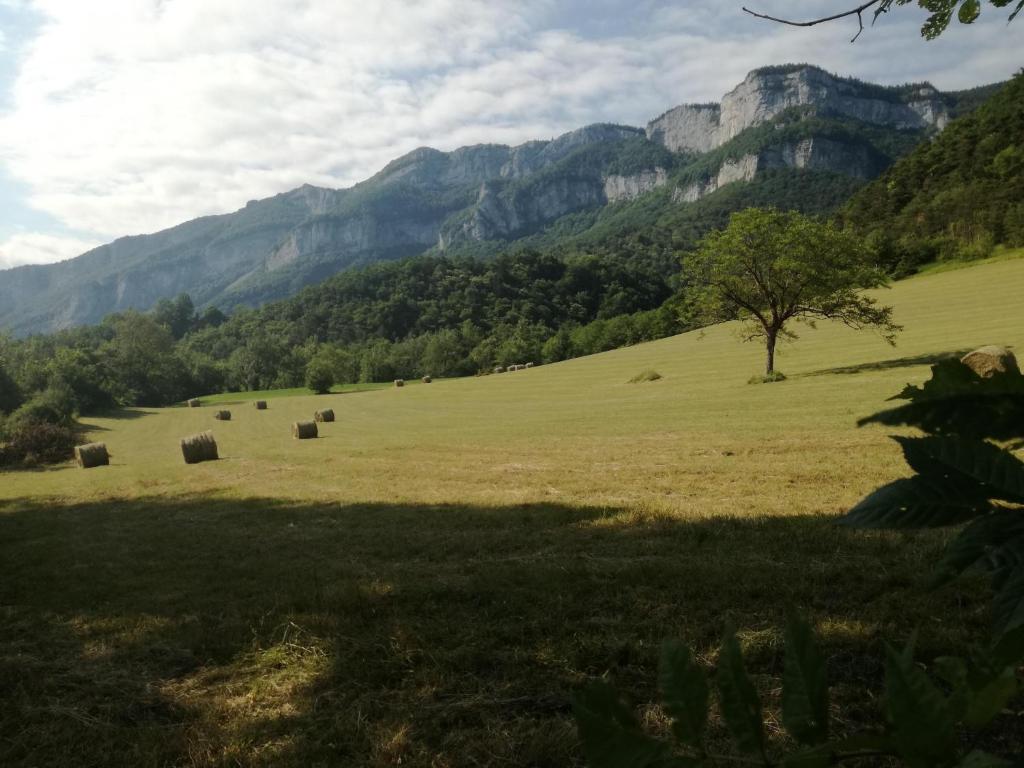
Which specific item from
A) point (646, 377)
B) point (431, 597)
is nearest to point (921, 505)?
point (431, 597)

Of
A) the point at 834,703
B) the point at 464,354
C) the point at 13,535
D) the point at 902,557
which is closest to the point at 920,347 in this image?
the point at 902,557

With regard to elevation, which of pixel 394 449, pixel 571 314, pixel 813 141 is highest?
pixel 813 141

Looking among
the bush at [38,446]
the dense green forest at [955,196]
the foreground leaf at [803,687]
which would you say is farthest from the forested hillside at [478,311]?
the foreground leaf at [803,687]

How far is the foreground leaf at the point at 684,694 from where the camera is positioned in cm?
64

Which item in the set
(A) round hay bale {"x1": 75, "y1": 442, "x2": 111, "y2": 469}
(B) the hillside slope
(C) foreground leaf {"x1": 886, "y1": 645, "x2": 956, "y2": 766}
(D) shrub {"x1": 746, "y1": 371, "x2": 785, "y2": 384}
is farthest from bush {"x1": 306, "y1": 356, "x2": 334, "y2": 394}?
(C) foreground leaf {"x1": 886, "y1": 645, "x2": 956, "y2": 766}

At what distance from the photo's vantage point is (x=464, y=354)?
9581cm

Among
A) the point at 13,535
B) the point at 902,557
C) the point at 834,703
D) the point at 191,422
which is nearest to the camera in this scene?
the point at 834,703

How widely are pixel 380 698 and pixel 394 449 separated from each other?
15.1 m

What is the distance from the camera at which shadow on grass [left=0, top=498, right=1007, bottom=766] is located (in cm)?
315

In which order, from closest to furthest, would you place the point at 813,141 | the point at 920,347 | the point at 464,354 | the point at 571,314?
the point at 920,347 < the point at 464,354 < the point at 571,314 < the point at 813,141

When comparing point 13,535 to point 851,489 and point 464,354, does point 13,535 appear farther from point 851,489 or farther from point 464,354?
point 464,354

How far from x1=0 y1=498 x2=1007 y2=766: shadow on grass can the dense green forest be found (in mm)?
52885

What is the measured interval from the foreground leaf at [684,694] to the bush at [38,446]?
3078 centimetres

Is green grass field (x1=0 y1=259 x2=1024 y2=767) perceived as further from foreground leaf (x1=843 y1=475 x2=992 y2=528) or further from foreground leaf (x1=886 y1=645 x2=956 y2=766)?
foreground leaf (x1=886 y1=645 x2=956 y2=766)
